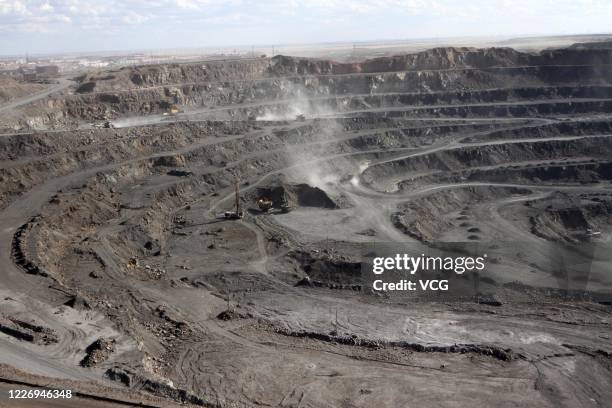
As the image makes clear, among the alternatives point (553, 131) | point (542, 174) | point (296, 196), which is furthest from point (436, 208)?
point (553, 131)

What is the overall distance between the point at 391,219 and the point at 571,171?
2681cm

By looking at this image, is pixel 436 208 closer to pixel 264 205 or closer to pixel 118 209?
pixel 264 205

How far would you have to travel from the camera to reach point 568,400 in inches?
848

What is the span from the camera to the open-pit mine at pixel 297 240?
74.3 ft

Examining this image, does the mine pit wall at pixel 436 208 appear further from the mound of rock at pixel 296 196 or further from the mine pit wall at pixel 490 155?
the mine pit wall at pixel 490 155

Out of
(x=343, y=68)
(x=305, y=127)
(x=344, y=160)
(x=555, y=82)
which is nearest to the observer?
(x=344, y=160)

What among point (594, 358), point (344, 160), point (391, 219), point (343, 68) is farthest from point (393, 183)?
point (343, 68)

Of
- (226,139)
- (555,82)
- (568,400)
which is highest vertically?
(555,82)

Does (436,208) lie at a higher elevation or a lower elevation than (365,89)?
lower

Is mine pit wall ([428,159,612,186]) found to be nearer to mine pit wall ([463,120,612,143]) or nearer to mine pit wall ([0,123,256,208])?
mine pit wall ([463,120,612,143])

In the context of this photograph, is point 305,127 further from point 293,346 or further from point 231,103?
point 293,346

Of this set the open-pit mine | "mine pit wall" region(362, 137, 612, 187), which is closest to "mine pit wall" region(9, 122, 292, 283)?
the open-pit mine

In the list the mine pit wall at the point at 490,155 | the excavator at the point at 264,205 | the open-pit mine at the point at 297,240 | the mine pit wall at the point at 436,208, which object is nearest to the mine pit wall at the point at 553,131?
the open-pit mine at the point at 297,240

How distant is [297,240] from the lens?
40812 mm
